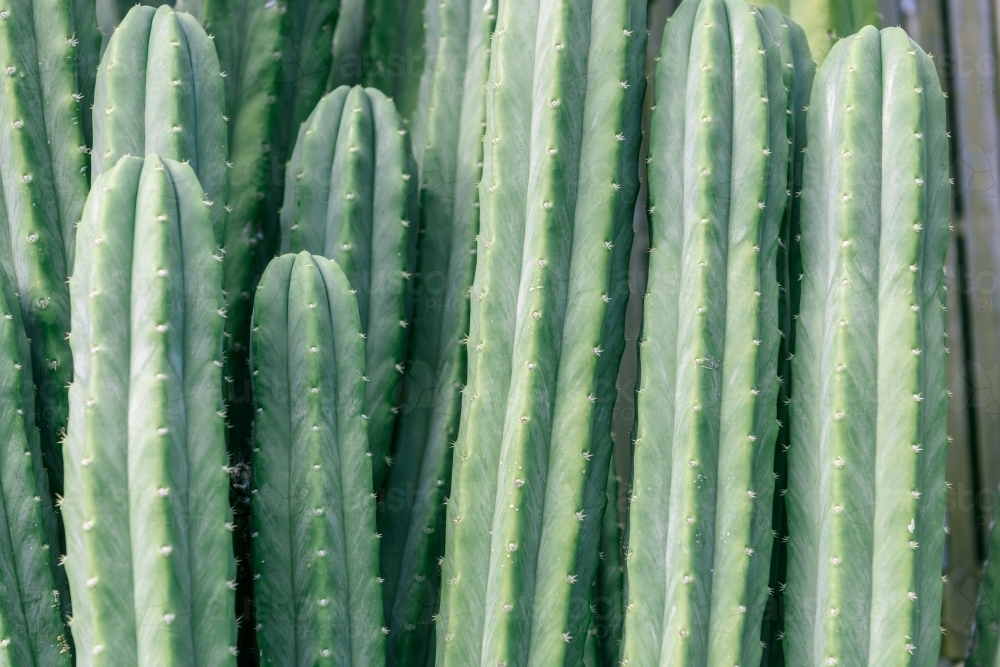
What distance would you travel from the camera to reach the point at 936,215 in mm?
1582

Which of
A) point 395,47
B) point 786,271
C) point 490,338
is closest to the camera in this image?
point 490,338

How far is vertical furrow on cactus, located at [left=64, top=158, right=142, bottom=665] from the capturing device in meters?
1.25

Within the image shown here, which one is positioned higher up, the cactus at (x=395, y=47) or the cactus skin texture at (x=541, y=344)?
the cactus at (x=395, y=47)

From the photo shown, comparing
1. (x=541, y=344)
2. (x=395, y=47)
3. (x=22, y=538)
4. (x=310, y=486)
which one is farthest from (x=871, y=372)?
(x=22, y=538)

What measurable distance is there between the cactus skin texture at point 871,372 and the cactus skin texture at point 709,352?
0.24ft

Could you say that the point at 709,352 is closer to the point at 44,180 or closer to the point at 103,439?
the point at 103,439

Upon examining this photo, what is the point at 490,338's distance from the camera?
151 cm

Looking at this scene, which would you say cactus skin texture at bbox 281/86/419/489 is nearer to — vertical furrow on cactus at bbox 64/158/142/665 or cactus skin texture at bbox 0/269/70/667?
vertical furrow on cactus at bbox 64/158/142/665

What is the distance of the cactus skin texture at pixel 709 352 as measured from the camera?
1438 mm

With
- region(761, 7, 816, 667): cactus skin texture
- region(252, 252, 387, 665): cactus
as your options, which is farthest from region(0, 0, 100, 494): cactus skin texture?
region(761, 7, 816, 667): cactus skin texture

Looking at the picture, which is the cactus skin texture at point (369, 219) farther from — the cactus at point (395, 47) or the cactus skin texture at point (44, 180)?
the cactus skin texture at point (44, 180)

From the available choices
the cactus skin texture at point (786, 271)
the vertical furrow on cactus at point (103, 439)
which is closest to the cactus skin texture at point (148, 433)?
the vertical furrow on cactus at point (103, 439)

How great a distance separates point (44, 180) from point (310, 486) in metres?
0.72

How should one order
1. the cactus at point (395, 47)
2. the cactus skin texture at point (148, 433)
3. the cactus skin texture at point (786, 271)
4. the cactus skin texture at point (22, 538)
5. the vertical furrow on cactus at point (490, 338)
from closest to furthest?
the cactus skin texture at point (148, 433)
the cactus skin texture at point (22, 538)
the vertical furrow on cactus at point (490, 338)
the cactus skin texture at point (786, 271)
the cactus at point (395, 47)
